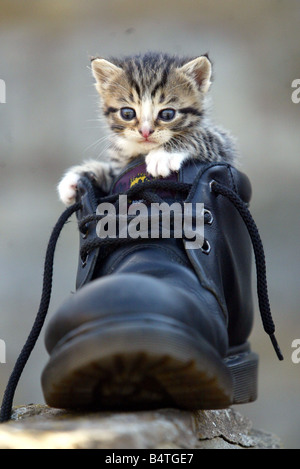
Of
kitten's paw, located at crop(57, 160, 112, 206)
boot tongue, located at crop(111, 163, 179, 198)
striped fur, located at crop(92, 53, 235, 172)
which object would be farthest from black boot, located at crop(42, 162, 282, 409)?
striped fur, located at crop(92, 53, 235, 172)

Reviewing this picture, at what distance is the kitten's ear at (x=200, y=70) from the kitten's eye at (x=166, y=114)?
0.08 metres

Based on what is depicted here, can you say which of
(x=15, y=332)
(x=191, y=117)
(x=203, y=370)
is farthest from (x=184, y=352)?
(x=15, y=332)

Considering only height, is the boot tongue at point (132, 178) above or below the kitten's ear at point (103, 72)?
below

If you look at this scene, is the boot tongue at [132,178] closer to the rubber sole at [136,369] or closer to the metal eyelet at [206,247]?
the metal eyelet at [206,247]

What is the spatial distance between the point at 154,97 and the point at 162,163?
330 millimetres

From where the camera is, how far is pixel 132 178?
0.83 m

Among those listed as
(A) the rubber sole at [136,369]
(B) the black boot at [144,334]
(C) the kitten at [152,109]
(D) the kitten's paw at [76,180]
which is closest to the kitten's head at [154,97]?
(C) the kitten at [152,109]

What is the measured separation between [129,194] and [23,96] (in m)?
1.06

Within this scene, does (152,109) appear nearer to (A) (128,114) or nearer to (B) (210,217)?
(A) (128,114)

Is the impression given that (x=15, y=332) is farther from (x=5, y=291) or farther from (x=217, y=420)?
(x=217, y=420)

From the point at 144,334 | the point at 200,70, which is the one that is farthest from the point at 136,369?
the point at 200,70

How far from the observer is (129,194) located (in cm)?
77

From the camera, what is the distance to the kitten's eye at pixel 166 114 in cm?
111

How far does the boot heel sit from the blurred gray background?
0.69m
